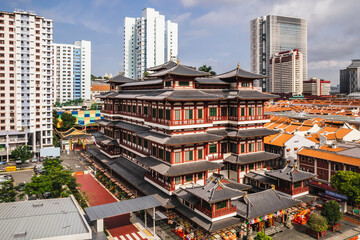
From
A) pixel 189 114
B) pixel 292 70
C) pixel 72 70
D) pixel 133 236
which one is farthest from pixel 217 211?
pixel 292 70

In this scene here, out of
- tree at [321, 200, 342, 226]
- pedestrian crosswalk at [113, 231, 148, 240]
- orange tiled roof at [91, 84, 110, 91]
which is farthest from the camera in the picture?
orange tiled roof at [91, 84, 110, 91]

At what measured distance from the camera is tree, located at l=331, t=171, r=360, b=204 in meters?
31.3

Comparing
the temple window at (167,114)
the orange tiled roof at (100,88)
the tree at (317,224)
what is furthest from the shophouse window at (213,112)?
the orange tiled roof at (100,88)

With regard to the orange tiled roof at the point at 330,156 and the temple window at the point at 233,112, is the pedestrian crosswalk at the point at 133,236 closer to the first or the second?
the temple window at the point at 233,112

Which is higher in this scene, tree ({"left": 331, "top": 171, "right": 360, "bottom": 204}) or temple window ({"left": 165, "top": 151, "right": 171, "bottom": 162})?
temple window ({"left": 165, "top": 151, "right": 171, "bottom": 162})

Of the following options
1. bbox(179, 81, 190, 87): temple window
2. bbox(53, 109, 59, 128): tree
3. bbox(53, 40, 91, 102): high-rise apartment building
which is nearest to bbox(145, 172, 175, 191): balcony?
bbox(179, 81, 190, 87): temple window

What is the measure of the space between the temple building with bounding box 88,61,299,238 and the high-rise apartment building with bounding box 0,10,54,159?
30.5 meters

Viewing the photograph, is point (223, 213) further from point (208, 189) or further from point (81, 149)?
point (81, 149)

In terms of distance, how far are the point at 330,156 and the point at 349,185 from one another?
7416 mm

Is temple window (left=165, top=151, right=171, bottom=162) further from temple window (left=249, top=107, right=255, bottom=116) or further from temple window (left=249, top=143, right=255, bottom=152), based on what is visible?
temple window (left=249, top=107, right=255, bottom=116)

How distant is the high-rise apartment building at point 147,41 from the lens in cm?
12131

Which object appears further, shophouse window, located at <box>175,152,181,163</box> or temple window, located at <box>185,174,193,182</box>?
temple window, located at <box>185,174,193,182</box>

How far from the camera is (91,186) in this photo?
1690 inches

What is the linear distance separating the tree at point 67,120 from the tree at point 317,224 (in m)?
76.5
